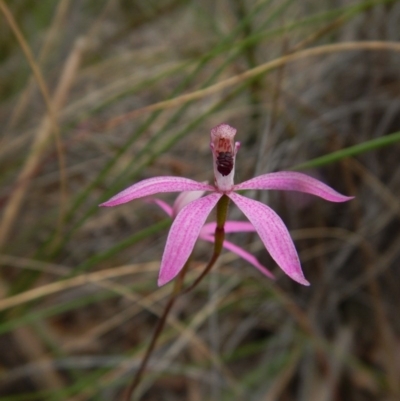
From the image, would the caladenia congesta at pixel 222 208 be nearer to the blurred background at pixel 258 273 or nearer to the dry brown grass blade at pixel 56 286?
the dry brown grass blade at pixel 56 286

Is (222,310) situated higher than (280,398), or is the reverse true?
(222,310)

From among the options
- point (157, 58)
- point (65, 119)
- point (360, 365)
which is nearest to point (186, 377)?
point (360, 365)

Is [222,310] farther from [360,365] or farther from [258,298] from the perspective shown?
[360,365]

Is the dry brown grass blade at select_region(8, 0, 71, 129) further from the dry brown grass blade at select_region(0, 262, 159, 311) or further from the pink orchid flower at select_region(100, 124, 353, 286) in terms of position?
the pink orchid flower at select_region(100, 124, 353, 286)

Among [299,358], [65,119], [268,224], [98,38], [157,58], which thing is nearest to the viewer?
[268,224]

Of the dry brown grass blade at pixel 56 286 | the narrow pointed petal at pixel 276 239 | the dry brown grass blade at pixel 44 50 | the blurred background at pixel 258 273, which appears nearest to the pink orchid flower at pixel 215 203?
the narrow pointed petal at pixel 276 239

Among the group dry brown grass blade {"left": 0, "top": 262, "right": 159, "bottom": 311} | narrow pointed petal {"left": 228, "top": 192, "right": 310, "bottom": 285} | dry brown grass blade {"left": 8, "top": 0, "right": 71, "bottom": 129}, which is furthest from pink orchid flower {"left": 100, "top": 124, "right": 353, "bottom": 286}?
dry brown grass blade {"left": 8, "top": 0, "right": 71, "bottom": 129}
